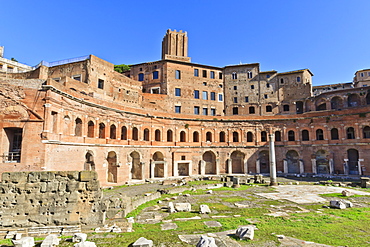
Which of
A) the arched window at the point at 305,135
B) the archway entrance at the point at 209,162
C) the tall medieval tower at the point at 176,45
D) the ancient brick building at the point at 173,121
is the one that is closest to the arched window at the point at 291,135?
the ancient brick building at the point at 173,121

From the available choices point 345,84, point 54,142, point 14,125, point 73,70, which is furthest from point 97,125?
point 345,84

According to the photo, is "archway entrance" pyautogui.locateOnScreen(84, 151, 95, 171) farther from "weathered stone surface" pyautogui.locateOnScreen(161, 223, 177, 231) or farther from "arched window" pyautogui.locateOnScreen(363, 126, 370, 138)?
"arched window" pyautogui.locateOnScreen(363, 126, 370, 138)

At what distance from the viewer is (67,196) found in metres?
9.39

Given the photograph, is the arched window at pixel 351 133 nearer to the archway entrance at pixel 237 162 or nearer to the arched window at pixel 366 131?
the arched window at pixel 366 131

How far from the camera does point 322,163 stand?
105 ft

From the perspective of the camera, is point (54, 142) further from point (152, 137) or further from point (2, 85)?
point (152, 137)

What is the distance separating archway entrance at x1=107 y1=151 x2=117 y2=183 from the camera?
2475cm

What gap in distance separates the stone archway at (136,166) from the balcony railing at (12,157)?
1240 centimetres

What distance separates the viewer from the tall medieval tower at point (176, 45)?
1650 inches

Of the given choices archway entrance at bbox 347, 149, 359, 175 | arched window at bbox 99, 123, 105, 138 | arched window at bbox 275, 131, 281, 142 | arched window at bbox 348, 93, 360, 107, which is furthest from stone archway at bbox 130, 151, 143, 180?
arched window at bbox 348, 93, 360, 107

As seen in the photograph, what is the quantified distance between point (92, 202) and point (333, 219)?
1114cm

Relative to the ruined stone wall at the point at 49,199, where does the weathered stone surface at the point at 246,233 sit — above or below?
below

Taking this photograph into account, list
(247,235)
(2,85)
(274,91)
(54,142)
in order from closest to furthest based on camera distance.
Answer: (247,235) → (2,85) → (54,142) → (274,91)

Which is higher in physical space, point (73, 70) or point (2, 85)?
point (73, 70)
